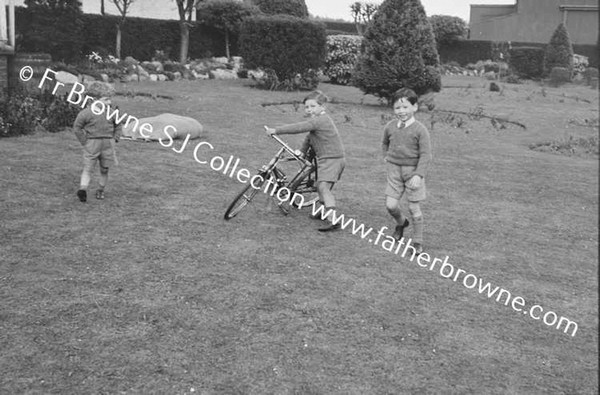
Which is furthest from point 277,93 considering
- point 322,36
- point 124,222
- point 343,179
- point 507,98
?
point 124,222

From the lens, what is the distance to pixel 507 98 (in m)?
24.9

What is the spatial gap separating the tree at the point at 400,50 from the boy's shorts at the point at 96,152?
1192 cm

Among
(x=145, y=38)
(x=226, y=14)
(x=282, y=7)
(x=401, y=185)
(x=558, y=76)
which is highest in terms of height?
(x=226, y=14)

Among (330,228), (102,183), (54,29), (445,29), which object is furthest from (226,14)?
(330,228)

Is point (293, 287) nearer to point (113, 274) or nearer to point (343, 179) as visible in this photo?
point (113, 274)

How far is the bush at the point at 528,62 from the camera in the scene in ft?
125

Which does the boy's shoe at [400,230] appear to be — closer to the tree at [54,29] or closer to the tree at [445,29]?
Result: the tree at [54,29]

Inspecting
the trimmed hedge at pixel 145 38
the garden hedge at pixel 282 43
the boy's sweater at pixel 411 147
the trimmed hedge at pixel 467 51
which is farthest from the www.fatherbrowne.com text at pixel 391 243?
the trimmed hedge at pixel 467 51

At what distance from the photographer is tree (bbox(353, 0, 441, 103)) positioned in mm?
17781

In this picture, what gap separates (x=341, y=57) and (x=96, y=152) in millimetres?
18830

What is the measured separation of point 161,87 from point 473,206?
44.4ft

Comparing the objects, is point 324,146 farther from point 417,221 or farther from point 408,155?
point 417,221

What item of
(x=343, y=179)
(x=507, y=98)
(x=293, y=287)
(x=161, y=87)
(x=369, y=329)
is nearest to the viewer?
(x=369, y=329)

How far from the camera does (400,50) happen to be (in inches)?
704
